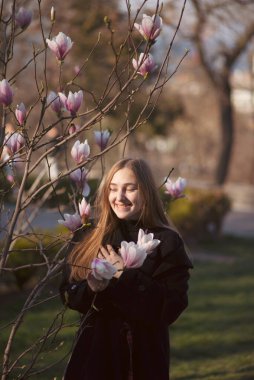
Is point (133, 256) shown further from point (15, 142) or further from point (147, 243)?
point (15, 142)

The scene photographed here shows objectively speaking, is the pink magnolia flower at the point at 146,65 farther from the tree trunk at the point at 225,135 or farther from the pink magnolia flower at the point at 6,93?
the tree trunk at the point at 225,135

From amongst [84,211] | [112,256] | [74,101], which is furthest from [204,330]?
[74,101]

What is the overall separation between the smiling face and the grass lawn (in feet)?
4.22

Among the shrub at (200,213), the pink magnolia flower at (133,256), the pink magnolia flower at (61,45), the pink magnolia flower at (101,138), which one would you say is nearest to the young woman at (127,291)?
the pink magnolia flower at (101,138)

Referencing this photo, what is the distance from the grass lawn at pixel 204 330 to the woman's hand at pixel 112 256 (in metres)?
1.29

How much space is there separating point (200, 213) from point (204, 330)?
6.00 meters

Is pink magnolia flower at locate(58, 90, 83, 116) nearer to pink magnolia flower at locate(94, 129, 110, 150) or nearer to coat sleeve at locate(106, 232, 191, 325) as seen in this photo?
pink magnolia flower at locate(94, 129, 110, 150)

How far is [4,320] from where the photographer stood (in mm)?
7148

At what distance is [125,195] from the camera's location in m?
3.23

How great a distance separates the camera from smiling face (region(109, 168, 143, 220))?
321cm

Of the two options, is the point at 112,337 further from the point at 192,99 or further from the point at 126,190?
the point at 192,99

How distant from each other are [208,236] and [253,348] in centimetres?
691

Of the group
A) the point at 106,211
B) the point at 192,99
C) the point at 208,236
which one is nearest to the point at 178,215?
the point at 208,236

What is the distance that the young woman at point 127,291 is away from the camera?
9.98ft
